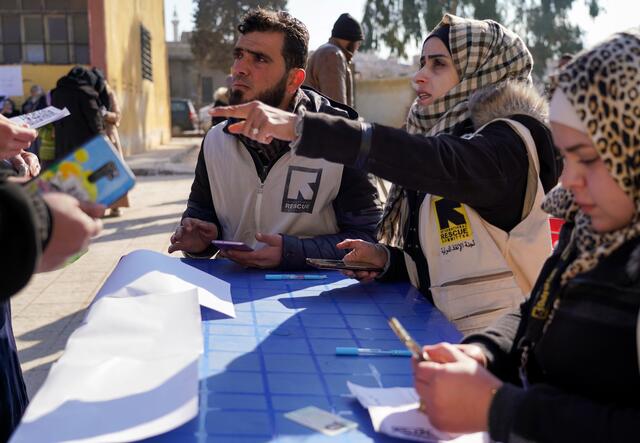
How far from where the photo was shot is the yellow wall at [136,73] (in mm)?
15164

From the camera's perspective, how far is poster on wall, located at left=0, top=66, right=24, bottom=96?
46.5 feet

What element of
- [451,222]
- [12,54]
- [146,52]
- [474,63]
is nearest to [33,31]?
[12,54]

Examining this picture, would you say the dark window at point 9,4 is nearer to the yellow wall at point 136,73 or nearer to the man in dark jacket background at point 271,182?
the yellow wall at point 136,73

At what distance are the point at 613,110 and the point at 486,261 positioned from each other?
856 millimetres

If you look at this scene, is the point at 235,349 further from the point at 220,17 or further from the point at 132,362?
the point at 220,17

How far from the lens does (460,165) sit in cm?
173

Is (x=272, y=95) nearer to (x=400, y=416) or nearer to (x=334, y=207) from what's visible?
(x=334, y=207)

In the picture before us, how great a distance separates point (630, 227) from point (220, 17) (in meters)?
37.3

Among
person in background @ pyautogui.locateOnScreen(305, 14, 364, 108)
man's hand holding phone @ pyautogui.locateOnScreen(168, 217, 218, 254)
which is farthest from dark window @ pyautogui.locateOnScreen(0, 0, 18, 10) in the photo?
man's hand holding phone @ pyautogui.locateOnScreen(168, 217, 218, 254)

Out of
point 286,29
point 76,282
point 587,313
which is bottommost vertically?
point 76,282

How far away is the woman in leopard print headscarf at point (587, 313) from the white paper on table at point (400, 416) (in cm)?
5

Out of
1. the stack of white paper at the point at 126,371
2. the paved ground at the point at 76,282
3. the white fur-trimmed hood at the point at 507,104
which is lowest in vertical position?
the paved ground at the point at 76,282

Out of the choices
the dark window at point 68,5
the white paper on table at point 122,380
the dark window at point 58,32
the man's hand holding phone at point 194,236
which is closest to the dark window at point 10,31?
the dark window at point 58,32

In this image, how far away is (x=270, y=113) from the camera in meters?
1.62
